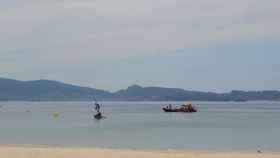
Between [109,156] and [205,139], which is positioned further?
[205,139]

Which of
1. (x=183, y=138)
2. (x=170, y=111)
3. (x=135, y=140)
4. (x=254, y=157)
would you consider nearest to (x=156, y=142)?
(x=135, y=140)

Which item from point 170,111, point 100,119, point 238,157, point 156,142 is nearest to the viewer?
point 238,157

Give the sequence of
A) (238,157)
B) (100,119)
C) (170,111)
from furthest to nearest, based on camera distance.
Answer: (170,111), (100,119), (238,157)

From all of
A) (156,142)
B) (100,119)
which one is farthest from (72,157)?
(100,119)

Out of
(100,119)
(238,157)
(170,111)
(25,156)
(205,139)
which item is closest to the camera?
(25,156)

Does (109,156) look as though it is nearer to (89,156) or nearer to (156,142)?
(89,156)

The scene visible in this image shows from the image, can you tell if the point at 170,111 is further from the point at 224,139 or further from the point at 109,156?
the point at 109,156

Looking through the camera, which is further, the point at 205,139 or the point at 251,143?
the point at 205,139

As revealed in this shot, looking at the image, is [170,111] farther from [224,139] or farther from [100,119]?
[224,139]

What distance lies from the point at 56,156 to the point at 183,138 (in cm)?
2377

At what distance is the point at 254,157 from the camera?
21781 millimetres

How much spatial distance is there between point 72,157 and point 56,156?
63 centimetres

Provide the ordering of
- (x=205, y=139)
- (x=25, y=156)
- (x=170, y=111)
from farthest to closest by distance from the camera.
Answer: (x=170, y=111), (x=205, y=139), (x=25, y=156)

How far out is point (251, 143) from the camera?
38938mm
